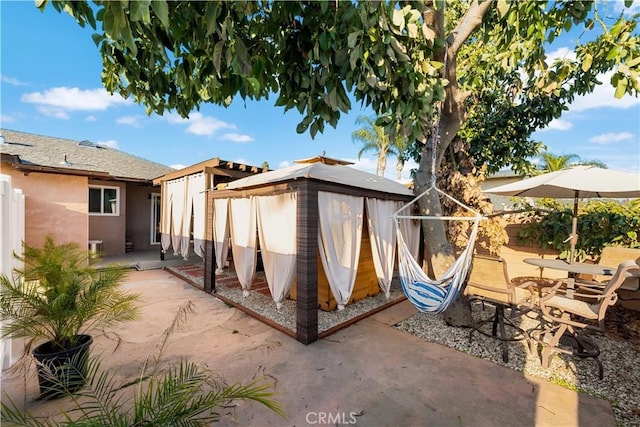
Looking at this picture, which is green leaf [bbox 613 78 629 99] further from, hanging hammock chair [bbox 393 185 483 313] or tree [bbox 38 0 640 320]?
hanging hammock chair [bbox 393 185 483 313]

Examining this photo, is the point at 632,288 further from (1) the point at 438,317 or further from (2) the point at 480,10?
(2) the point at 480,10

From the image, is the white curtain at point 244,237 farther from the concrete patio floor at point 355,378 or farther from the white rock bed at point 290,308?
the concrete patio floor at point 355,378

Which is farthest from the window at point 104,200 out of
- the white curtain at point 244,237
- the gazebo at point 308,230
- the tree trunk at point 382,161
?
the tree trunk at point 382,161

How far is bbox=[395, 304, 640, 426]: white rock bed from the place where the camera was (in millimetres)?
2855

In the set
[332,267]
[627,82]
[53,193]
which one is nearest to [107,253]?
[53,193]

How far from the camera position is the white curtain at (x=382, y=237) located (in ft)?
17.2

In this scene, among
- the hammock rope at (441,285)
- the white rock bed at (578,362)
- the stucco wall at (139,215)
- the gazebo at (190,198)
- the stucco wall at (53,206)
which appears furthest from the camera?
the stucco wall at (139,215)

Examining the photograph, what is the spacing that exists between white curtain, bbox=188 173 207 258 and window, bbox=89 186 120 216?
4.82 meters

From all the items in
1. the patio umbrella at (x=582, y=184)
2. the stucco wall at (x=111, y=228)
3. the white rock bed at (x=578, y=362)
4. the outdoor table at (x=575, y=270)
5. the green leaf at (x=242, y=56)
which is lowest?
the white rock bed at (x=578, y=362)

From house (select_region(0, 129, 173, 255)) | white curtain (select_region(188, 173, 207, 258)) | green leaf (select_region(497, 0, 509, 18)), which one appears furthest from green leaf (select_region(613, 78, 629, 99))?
house (select_region(0, 129, 173, 255))

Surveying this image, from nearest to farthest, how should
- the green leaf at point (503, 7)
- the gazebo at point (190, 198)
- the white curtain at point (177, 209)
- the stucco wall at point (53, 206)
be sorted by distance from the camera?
the green leaf at point (503, 7), the gazebo at point (190, 198), the stucco wall at point (53, 206), the white curtain at point (177, 209)

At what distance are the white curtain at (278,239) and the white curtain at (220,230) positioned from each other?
1.40 m

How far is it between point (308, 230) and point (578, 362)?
3939 mm

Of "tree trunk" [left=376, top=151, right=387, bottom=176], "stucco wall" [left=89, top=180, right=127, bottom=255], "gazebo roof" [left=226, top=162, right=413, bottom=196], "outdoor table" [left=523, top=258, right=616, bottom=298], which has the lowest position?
"outdoor table" [left=523, top=258, right=616, bottom=298]
